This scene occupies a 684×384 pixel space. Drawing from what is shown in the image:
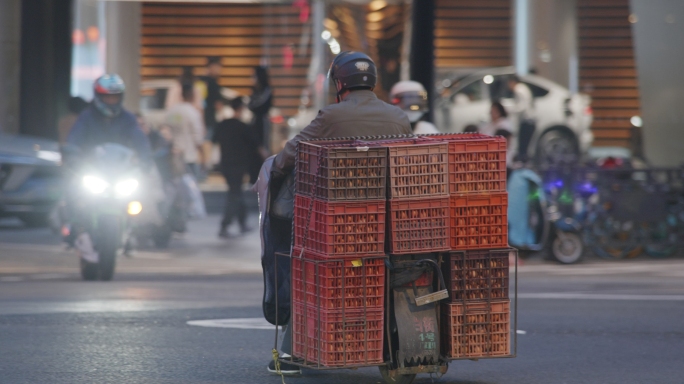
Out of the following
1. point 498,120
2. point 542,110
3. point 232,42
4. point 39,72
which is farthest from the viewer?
point 232,42

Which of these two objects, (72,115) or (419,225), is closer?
(419,225)

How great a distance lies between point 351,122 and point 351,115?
0.04 metres

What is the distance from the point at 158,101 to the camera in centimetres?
2159

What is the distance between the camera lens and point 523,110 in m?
20.5

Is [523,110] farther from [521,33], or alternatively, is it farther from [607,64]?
[521,33]

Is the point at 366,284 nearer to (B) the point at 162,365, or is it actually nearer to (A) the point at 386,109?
(A) the point at 386,109

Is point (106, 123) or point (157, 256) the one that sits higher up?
point (106, 123)

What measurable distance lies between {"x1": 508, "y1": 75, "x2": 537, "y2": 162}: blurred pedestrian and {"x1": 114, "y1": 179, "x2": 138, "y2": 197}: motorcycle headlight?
9.71 m

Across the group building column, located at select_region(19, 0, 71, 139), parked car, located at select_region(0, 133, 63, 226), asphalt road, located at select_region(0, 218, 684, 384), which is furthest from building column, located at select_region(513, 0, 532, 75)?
parked car, located at select_region(0, 133, 63, 226)

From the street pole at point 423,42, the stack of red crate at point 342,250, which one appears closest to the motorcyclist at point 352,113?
the stack of red crate at point 342,250

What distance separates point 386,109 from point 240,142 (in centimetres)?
1030

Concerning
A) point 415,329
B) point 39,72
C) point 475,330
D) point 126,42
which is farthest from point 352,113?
point 126,42

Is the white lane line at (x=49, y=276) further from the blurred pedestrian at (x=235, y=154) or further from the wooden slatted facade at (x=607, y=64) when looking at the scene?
the wooden slatted facade at (x=607, y=64)

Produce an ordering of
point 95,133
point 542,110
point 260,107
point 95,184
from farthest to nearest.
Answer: point 542,110 < point 260,107 < point 95,133 < point 95,184
